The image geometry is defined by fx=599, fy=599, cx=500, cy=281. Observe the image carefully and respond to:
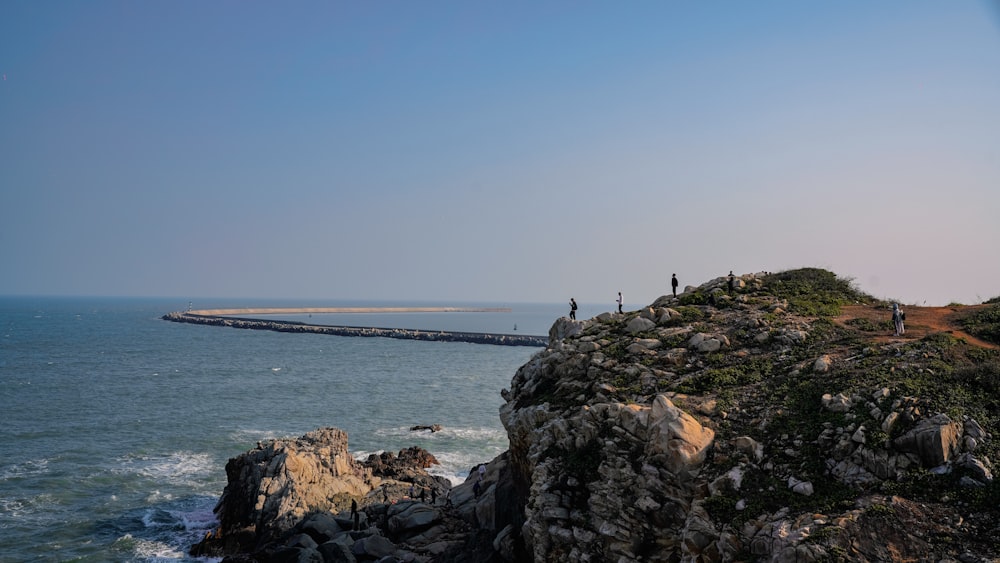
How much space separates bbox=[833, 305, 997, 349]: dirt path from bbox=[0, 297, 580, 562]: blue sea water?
82.6 ft

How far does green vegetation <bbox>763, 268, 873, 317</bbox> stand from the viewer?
74.2 ft

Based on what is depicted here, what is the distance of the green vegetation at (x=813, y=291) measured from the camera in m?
22.6

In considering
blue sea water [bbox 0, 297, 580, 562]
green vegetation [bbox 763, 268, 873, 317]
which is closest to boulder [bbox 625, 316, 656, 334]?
green vegetation [bbox 763, 268, 873, 317]

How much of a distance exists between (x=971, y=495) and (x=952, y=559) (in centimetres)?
175

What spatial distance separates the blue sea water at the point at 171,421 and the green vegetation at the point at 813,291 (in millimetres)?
22900

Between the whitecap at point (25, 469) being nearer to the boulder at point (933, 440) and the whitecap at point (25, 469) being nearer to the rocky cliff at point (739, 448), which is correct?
the rocky cliff at point (739, 448)

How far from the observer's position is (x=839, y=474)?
1298 cm

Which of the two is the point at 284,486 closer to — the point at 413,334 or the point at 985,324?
the point at 985,324

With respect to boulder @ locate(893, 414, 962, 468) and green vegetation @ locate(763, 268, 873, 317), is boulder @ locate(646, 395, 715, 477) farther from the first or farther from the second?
green vegetation @ locate(763, 268, 873, 317)

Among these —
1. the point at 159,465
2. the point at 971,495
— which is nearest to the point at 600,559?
the point at 971,495

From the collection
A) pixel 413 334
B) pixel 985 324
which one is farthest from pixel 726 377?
pixel 413 334

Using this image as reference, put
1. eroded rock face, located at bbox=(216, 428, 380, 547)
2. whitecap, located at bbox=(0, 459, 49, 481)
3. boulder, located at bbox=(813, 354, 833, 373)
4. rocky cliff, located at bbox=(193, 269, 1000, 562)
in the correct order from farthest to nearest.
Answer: whitecap, located at bbox=(0, 459, 49, 481), eroded rock face, located at bbox=(216, 428, 380, 547), boulder, located at bbox=(813, 354, 833, 373), rocky cliff, located at bbox=(193, 269, 1000, 562)

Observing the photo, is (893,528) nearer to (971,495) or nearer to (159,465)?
(971,495)

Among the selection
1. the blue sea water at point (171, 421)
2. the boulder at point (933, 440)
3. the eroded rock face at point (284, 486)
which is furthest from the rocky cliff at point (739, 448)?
the blue sea water at point (171, 421)
